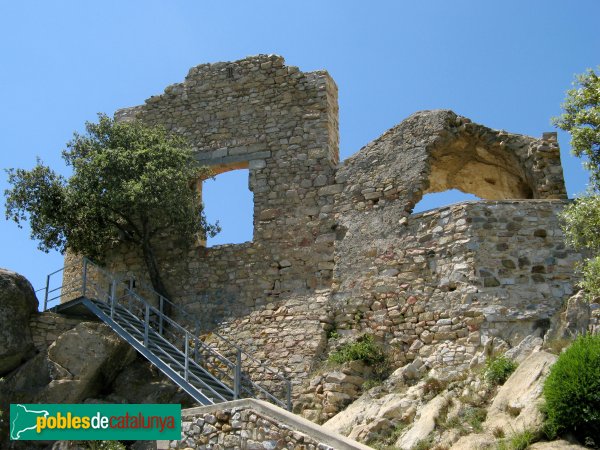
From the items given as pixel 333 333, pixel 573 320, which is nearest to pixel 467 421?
pixel 573 320

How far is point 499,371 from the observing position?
12023mm

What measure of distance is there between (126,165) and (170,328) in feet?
11.0

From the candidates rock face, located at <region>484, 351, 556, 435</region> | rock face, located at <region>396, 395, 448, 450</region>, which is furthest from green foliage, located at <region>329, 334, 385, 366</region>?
rock face, located at <region>484, 351, 556, 435</region>

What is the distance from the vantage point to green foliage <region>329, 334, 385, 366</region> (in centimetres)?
1415

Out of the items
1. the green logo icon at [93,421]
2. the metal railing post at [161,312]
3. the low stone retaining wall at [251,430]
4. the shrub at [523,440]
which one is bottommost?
the shrub at [523,440]

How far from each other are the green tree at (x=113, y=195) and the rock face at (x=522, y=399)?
7.61 meters

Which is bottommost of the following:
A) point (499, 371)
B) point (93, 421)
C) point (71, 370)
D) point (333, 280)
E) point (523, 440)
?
point (523, 440)

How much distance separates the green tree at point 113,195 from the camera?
1609cm

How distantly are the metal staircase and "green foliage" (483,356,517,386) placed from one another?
374cm

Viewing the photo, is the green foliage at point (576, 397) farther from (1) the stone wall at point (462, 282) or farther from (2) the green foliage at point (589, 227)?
(1) the stone wall at point (462, 282)

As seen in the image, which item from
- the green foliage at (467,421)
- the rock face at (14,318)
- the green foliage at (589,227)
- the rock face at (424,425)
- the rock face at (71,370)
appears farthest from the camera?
the rock face at (14,318)

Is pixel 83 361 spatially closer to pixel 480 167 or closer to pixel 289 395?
pixel 289 395

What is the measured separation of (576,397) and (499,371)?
2.28m

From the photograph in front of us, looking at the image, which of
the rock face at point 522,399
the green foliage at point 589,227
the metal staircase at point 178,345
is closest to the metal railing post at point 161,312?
the metal staircase at point 178,345
